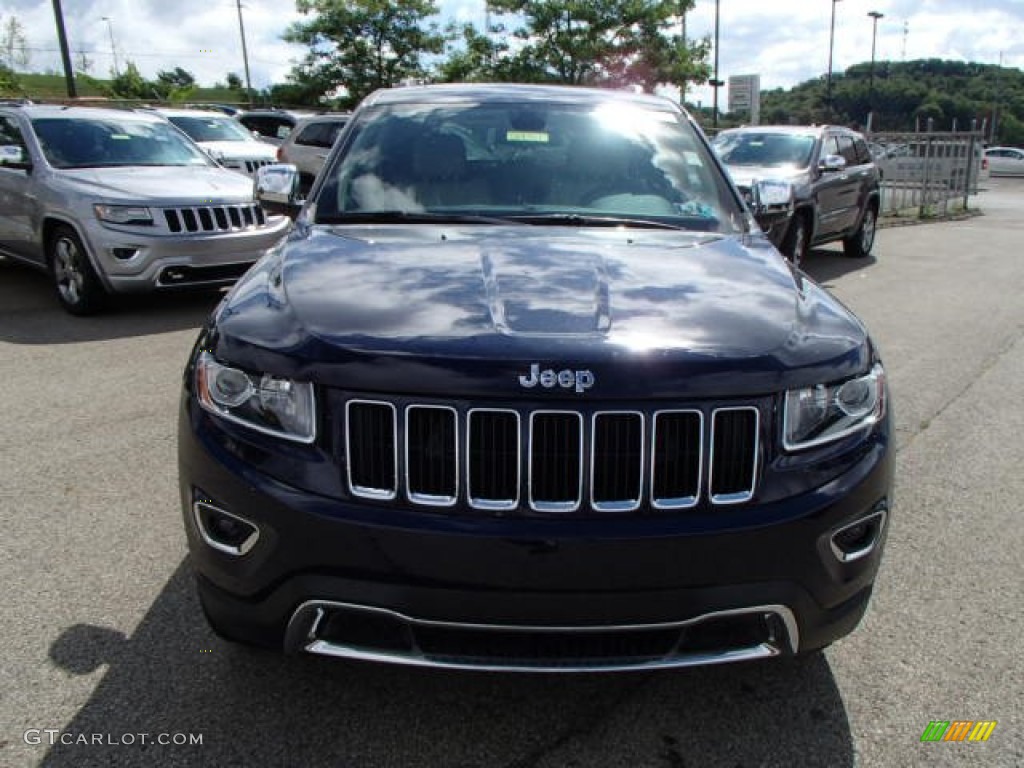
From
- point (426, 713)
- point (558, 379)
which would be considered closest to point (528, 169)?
point (558, 379)

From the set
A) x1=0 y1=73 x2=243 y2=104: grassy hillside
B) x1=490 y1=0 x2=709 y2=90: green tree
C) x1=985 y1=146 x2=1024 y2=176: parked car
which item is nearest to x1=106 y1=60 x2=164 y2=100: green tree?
x1=0 y1=73 x2=243 y2=104: grassy hillside

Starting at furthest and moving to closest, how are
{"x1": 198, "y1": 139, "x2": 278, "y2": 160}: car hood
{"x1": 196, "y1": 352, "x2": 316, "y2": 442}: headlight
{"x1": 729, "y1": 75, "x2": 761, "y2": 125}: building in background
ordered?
{"x1": 729, "y1": 75, "x2": 761, "y2": 125}: building in background, {"x1": 198, "y1": 139, "x2": 278, "y2": 160}: car hood, {"x1": 196, "y1": 352, "x2": 316, "y2": 442}: headlight

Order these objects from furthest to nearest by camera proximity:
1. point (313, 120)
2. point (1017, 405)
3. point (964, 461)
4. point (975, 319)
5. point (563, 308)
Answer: point (313, 120), point (975, 319), point (1017, 405), point (964, 461), point (563, 308)

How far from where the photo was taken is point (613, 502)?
82.1 inches

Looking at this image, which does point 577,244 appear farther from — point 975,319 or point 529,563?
point 975,319

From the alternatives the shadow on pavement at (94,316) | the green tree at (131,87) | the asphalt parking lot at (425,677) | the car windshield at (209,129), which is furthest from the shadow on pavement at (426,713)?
the green tree at (131,87)

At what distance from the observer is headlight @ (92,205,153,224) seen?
7434 millimetres

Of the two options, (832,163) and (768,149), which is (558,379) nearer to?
(832,163)

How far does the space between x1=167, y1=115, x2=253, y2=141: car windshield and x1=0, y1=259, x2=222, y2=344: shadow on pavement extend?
17.1 ft

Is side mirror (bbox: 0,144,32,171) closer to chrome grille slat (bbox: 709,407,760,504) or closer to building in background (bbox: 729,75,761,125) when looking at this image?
chrome grille slat (bbox: 709,407,760,504)

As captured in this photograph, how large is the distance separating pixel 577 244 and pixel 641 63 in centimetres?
2991

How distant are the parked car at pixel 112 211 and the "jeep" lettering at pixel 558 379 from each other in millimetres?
6270

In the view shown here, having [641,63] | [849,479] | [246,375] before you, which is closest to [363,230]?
[246,375]

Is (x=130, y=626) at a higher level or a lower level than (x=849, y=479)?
lower
